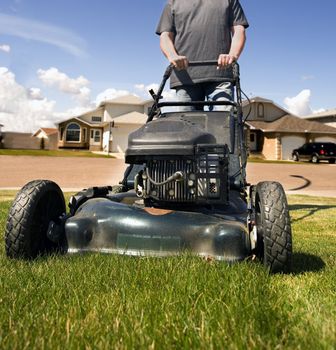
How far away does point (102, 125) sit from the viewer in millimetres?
37875

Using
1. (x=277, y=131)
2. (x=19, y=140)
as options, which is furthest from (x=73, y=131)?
(x=277, y=131)

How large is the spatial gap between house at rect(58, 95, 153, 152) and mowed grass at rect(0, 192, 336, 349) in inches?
1358

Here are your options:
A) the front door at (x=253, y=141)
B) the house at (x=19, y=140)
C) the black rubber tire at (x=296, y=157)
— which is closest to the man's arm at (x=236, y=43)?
the black rubber tire at (x=296, y=157)

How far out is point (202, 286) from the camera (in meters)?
1.89

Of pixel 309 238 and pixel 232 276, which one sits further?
pixel 309 238

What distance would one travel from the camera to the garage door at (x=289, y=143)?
32.7 meters

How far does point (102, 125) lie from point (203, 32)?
34711 millimetres

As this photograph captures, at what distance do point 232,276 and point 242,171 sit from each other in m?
1.39

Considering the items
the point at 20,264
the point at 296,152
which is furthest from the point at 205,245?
the point at 296,152

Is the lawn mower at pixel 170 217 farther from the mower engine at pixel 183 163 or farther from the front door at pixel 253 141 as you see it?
the front door at pixel 253 141

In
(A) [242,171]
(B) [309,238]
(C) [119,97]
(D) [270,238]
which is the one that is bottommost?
(B) [309,238]

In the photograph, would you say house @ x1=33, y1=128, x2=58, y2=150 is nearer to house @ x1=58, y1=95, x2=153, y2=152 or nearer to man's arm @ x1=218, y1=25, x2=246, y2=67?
house @ x1=58, y1=95, x2=153, y2=152

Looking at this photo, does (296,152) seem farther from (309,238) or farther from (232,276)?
(232,276)

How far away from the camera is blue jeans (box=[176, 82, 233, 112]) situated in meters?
3.74
